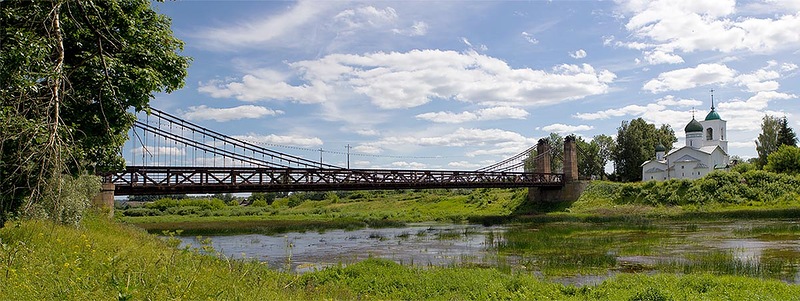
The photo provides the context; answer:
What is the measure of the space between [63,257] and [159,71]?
4.97 metres

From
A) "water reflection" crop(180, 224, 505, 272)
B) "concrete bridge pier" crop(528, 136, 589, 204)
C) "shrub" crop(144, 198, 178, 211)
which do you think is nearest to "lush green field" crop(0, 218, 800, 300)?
"water reflection" crop(180, 224, 505, 272)

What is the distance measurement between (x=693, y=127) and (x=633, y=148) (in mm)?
9908

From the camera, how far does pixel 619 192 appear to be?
59.9 m

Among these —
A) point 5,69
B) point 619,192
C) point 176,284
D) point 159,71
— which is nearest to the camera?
point 176,284

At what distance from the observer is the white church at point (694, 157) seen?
261 ft

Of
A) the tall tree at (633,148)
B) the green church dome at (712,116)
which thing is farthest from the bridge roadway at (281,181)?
the green church dome at (712,116)

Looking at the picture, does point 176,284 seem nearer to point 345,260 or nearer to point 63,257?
point 63,257

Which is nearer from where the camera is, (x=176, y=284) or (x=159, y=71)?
(x=176, y=284)

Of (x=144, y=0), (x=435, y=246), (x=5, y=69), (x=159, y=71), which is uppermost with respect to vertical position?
(x=144, y=0)

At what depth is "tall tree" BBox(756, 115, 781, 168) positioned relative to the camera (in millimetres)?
82938

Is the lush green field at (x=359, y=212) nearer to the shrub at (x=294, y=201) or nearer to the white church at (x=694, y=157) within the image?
the shrub at (x=294, y=201)

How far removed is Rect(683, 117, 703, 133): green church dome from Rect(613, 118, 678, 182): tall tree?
5.36 m

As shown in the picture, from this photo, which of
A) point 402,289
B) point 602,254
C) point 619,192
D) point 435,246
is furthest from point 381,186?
point 402,289

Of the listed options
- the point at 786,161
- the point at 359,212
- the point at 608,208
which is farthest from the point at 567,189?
the point at 359,212
